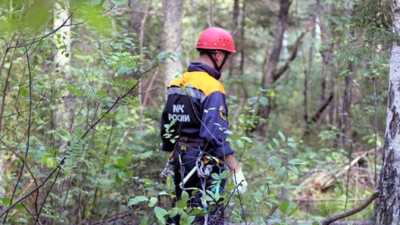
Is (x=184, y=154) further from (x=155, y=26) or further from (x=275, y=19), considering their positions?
(x=275, y=19)

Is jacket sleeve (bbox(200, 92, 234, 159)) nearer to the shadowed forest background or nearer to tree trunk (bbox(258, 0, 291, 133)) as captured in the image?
the shadowed forest background

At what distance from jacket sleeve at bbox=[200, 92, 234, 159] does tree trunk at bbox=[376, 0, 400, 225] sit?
4.52 ft

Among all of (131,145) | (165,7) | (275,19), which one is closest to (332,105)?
(275,19)

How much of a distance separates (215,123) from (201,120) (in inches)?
12.4

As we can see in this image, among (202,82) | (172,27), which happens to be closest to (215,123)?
(202,82)

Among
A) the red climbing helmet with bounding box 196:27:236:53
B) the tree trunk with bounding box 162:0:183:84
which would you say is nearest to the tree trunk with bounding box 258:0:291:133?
the tree trunk with bounding box 162:0:183:84

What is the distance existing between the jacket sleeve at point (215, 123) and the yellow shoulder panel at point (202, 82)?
0.06 metres

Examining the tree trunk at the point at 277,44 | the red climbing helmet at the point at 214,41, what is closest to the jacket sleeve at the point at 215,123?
the red climbing helmet at the point at 214,41

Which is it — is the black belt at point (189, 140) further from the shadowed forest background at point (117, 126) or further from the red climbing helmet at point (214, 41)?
the red climbing helmet at point (214, 41)

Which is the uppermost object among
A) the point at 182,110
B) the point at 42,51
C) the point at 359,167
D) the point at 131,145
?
the point at 42,51

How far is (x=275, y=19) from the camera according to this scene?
649 inches

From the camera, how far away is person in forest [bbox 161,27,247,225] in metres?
4.99

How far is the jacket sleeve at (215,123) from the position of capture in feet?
16.3

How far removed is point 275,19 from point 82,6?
A: 14.9m
